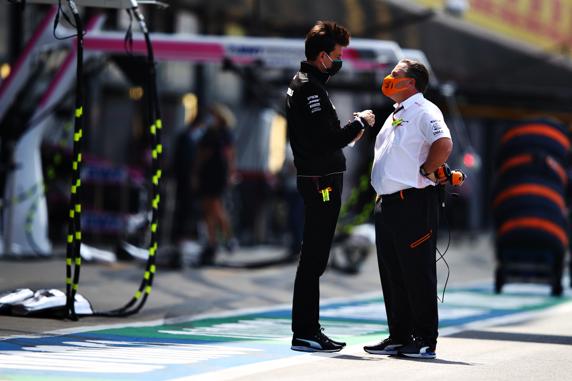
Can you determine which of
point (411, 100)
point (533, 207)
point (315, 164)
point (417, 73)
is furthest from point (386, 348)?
point (533, 207)

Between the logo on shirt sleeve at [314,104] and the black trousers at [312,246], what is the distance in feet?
1.33

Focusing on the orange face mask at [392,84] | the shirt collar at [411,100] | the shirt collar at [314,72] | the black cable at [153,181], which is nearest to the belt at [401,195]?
the shirt collar at [411,100]

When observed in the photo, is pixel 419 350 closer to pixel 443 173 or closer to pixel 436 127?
pixel 443 173

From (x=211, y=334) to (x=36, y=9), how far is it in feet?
32.5

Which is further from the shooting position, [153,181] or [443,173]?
[153,181]

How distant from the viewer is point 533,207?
595 inches

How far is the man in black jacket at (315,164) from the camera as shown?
28.8 ft

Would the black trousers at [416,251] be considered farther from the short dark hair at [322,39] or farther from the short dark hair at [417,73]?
the short dark hair at [322,39]

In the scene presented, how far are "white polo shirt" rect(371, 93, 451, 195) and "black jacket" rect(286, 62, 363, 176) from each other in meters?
0.23

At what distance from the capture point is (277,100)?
63.8 ft

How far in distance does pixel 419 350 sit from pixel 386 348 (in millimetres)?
255

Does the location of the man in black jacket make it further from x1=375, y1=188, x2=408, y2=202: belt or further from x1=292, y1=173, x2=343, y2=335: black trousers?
x1=375, y1=188, x2=408, y2=202: belt

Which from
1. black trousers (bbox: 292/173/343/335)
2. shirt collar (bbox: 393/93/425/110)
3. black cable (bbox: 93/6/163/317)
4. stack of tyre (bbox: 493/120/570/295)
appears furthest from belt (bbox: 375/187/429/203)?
stack of tyre (bbox: 493/120/570/295)

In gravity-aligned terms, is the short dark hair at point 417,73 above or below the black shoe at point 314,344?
above
